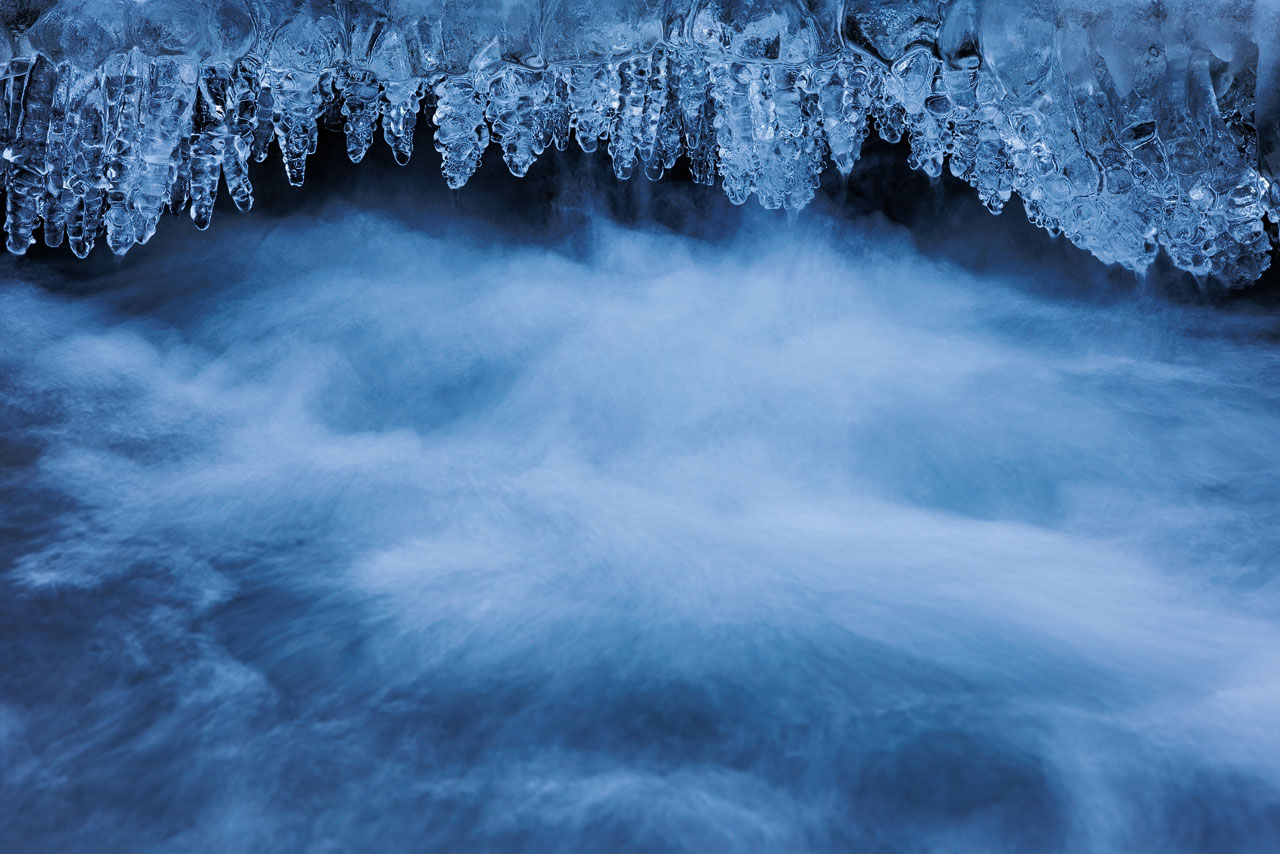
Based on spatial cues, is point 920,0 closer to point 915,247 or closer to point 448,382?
point 915,247

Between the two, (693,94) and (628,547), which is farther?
(693,94)

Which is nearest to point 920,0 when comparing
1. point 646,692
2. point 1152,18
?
point 1152,18

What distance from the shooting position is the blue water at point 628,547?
0.99m

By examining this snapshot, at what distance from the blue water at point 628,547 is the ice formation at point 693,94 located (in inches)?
14.4

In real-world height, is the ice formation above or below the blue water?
above

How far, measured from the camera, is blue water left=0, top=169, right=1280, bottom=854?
3.24ft

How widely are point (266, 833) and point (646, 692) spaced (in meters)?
0.43

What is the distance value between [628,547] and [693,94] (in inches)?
38.8

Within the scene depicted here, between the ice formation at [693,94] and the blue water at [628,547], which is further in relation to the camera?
the ice formation at [693,94]

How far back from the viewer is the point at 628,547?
1.54 meters

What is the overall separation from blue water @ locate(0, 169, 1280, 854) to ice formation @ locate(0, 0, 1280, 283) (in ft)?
1.20

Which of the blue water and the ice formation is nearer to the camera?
the blue water

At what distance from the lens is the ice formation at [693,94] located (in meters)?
1.75

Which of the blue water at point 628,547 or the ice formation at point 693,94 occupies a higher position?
the ice formation at point 693,94
